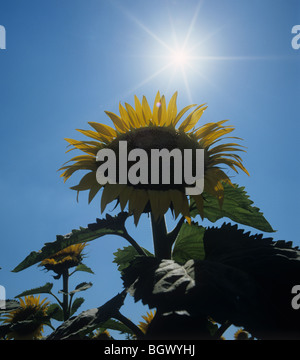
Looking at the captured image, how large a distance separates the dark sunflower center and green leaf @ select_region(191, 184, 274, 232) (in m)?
0.28

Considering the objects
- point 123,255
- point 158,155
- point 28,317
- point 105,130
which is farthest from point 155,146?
point 28,317

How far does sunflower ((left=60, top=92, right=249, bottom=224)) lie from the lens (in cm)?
169

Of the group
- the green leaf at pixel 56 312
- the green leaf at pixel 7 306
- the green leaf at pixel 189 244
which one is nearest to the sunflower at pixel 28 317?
the green leaf at pixel 56 312

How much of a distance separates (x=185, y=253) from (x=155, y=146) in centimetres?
67

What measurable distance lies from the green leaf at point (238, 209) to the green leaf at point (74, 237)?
0.49 m

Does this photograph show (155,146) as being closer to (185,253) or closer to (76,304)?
(185,253)

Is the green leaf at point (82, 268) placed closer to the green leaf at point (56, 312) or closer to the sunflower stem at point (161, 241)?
the green leaf at point (56, 312)

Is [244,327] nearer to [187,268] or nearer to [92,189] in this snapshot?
[187,268]

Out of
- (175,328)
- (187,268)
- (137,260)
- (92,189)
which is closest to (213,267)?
(187,268)

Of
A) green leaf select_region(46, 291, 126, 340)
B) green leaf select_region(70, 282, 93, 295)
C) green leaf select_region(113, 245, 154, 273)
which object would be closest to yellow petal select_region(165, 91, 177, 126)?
green leaf select_region(113, 245, 154, 273)

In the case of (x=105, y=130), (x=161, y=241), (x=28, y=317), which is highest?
(x=105, y=130)

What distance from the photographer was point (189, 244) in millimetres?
1975

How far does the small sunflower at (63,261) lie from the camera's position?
4.12m
